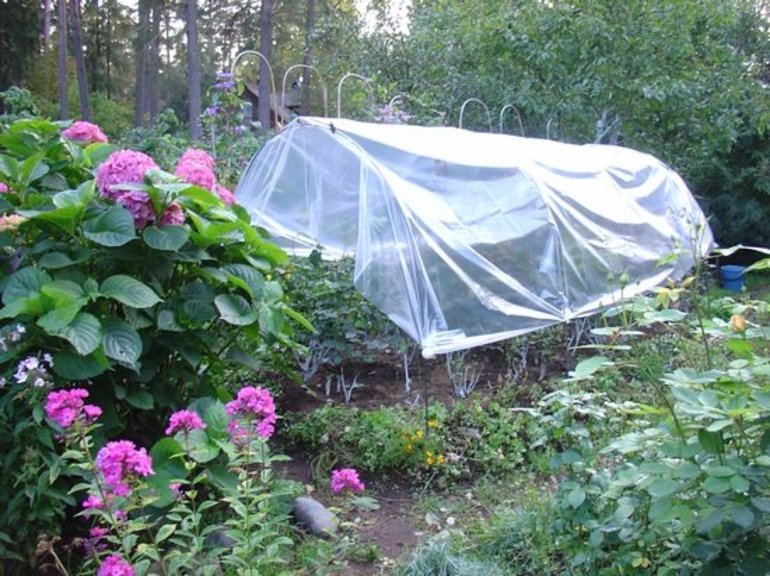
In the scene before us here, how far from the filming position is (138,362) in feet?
8.36

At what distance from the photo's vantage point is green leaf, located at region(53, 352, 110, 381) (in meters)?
2.29

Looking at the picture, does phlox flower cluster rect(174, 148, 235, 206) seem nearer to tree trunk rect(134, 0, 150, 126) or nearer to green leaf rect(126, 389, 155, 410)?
green leaf rect(126, 389, 155, 410)

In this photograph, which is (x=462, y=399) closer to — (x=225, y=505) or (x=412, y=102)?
(x=225, y=505)

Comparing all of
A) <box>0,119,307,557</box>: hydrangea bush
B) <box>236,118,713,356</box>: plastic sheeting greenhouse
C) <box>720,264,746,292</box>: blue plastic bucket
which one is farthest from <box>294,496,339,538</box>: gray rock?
<box>720,264,746,292</box>: blue plastic bucket

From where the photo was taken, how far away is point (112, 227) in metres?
2.45

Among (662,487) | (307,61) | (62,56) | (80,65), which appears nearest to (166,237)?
(662,487)

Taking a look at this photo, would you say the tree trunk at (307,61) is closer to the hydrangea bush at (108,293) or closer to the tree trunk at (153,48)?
the tree trunk at (153,48)

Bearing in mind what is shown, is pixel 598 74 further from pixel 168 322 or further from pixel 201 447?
pixel 201 447

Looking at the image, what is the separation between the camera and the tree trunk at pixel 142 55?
2095cm

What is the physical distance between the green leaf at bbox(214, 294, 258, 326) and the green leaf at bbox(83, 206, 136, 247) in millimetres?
404

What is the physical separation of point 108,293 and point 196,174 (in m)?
0.72

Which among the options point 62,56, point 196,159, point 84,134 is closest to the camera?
point 196,159

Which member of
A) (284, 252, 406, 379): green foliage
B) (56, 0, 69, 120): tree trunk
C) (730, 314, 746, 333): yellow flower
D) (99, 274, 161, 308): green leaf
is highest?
(56, 0, 69, 120): tree trunk

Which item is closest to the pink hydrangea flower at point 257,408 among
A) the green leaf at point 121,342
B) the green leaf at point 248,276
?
the green leaf at point 121,342
